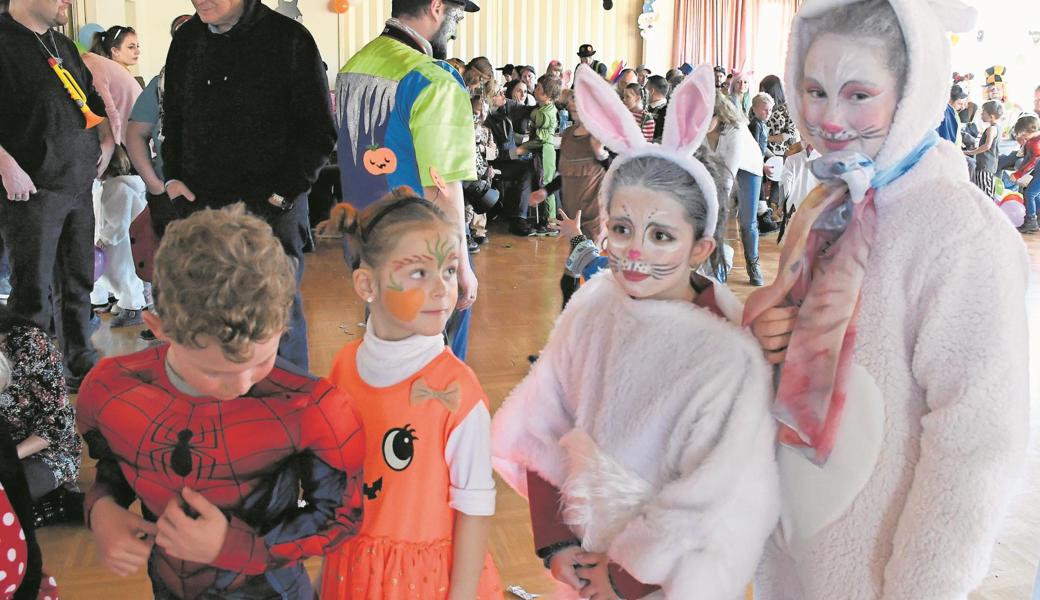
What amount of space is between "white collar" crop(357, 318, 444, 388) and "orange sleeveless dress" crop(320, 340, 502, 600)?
0.04 ft

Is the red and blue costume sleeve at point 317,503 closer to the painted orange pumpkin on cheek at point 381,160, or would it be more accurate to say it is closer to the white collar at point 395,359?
the white collar at point 395,359

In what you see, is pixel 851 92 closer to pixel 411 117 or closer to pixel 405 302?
pixel 405 302

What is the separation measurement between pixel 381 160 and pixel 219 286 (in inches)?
58.7

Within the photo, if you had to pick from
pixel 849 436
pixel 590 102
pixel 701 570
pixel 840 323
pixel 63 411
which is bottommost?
pixel 63 411

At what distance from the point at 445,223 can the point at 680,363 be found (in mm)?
469

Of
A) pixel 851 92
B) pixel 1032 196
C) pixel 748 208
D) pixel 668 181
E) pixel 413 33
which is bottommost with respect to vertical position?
pixel 1032 196

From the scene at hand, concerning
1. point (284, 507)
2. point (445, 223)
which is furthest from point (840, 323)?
point (284, 507)

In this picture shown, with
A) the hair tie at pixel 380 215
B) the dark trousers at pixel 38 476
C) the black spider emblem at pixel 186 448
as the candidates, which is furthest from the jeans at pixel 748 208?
the black spider emblem at pixel 186 448

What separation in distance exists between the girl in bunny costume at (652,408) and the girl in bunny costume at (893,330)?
8 centimetres

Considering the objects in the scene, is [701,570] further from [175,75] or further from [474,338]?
[474,338]

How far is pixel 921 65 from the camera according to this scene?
1.11 metres

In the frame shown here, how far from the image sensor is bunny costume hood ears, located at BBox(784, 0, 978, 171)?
43.6 inches

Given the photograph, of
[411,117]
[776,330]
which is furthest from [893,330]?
[411,117]

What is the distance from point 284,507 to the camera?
4.09ft
